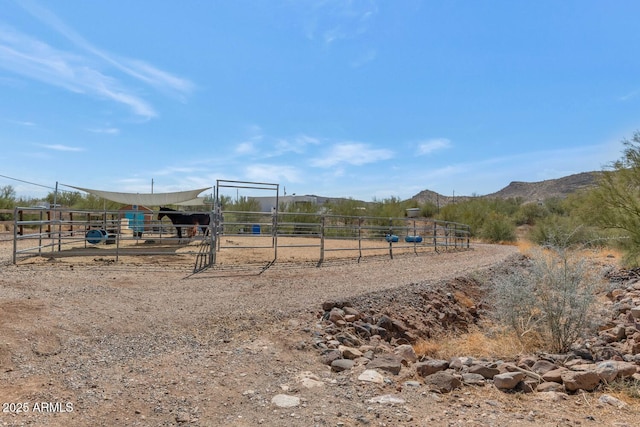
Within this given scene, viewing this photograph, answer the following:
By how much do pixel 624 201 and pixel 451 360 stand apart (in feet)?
42.4

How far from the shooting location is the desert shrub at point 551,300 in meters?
6.46

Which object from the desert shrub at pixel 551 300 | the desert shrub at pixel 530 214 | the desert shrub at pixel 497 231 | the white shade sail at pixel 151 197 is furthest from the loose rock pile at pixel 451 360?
the desert shrub at pixel 530 214

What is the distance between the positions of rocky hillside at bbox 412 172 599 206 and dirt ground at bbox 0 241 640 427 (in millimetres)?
64736

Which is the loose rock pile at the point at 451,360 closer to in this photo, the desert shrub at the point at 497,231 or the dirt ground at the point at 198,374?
the dirt ground at the point at 198,374

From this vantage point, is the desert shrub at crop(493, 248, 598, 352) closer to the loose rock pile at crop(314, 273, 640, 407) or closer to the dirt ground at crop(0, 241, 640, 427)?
the loose rock pile at crop(314, 273, 640, 407)

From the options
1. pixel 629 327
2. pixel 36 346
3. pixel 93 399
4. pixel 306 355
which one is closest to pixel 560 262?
pixel 629 327

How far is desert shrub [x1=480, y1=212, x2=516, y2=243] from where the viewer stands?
34156 millimetres

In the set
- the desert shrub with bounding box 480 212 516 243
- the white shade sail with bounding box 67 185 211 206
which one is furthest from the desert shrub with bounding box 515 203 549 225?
the white shade sail with bounding box 67 185 211 206

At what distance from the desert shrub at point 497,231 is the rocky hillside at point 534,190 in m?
33.8

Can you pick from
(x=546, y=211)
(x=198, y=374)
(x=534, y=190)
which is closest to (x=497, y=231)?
(x=546, y=211)

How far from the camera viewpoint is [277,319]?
279 inches

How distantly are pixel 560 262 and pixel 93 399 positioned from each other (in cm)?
664

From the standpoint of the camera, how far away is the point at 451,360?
18.4 ft

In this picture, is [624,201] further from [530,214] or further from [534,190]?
[534,190]
